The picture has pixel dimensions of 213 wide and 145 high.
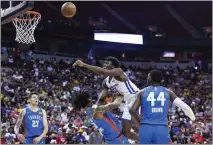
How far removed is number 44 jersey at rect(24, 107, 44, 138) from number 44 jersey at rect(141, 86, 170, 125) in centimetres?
238

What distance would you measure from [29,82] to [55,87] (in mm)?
1383

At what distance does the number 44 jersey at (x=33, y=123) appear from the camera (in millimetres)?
8375

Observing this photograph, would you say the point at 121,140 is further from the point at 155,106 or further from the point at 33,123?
the point at 155,106

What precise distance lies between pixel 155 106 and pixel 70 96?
Result: 16561mm

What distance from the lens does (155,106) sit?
6.73 metres

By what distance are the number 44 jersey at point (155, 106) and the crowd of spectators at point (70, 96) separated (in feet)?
21.3

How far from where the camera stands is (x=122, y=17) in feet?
109

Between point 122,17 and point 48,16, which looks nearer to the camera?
point 48,16

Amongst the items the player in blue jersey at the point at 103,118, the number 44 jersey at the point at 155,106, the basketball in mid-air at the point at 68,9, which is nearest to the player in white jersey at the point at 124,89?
the player in blue jersey at the point at 103,118

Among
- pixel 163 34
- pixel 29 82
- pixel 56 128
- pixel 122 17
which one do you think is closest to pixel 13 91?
pixel 29 82

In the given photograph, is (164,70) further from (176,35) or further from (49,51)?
(49,51)

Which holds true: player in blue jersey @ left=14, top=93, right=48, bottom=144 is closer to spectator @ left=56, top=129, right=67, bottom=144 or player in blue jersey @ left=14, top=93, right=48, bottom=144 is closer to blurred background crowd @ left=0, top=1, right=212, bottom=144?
spectator @ left=56, top=129, right=67, bottom=144

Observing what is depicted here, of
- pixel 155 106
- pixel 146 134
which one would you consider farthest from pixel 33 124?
pixel 155 106

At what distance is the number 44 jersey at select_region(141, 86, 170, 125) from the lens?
6723 millimetres
